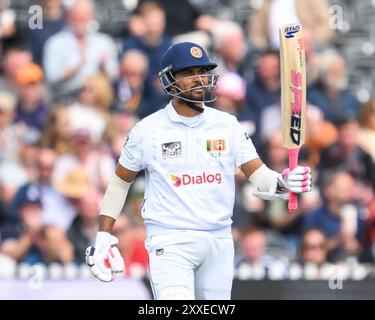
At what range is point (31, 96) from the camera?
1133cm

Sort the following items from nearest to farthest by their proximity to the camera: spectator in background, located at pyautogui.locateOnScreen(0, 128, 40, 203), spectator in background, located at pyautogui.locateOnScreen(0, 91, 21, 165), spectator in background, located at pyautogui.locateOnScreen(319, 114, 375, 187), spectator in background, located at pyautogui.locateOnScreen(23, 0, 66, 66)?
spectator in background, located at pyautogui.locateOnScreen(0, 128, 40, 203) < spectator in background, located at pyautogui.locateOnScreen(0, 91, 21, 165) < spectator in background, located at pyautogui.locateOnScreen(319, 114, 375, 187) < spectator in background, located at pyautogui.locateOnScreen(23, 0, 66, 66)

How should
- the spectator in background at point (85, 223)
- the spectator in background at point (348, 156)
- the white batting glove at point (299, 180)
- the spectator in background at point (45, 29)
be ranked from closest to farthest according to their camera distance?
1. the white batting glove at point (299, 180)
2. the spectator in background at point (85, 223)
3. the spectator in background at point (348, 156)
4. the spectator in background at point (45, 29)

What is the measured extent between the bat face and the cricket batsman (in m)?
0.25

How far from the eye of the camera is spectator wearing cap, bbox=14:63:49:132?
1125 cm

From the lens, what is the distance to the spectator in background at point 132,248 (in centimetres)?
1046

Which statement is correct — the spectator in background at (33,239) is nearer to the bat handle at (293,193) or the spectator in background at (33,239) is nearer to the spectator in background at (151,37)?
the spectator in background at (151,37)

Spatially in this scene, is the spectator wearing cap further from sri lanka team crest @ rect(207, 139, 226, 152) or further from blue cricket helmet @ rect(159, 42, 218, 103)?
sri lanka team crest @ rect(207, 139, 226, 152)

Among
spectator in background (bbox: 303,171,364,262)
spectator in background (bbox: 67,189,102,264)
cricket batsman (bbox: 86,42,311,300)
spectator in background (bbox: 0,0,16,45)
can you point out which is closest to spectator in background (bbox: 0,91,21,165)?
spectator in background (bbox: 0,0,16,45)

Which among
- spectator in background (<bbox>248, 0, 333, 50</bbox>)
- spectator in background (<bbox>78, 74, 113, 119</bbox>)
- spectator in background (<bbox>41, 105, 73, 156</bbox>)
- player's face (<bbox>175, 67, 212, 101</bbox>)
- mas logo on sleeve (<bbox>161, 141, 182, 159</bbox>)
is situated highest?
spectator in background (<bbox>248, 0, 333, 50</bbox>)

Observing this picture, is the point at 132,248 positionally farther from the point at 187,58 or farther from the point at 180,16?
the point at 187,58

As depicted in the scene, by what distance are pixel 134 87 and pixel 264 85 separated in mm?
1168

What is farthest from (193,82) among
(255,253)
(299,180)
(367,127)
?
(367,127)

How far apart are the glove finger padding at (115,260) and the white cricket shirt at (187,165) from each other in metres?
0.23

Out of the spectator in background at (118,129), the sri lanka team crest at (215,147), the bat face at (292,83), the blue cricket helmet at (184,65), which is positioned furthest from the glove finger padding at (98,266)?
the spectator in background at (118,129)
